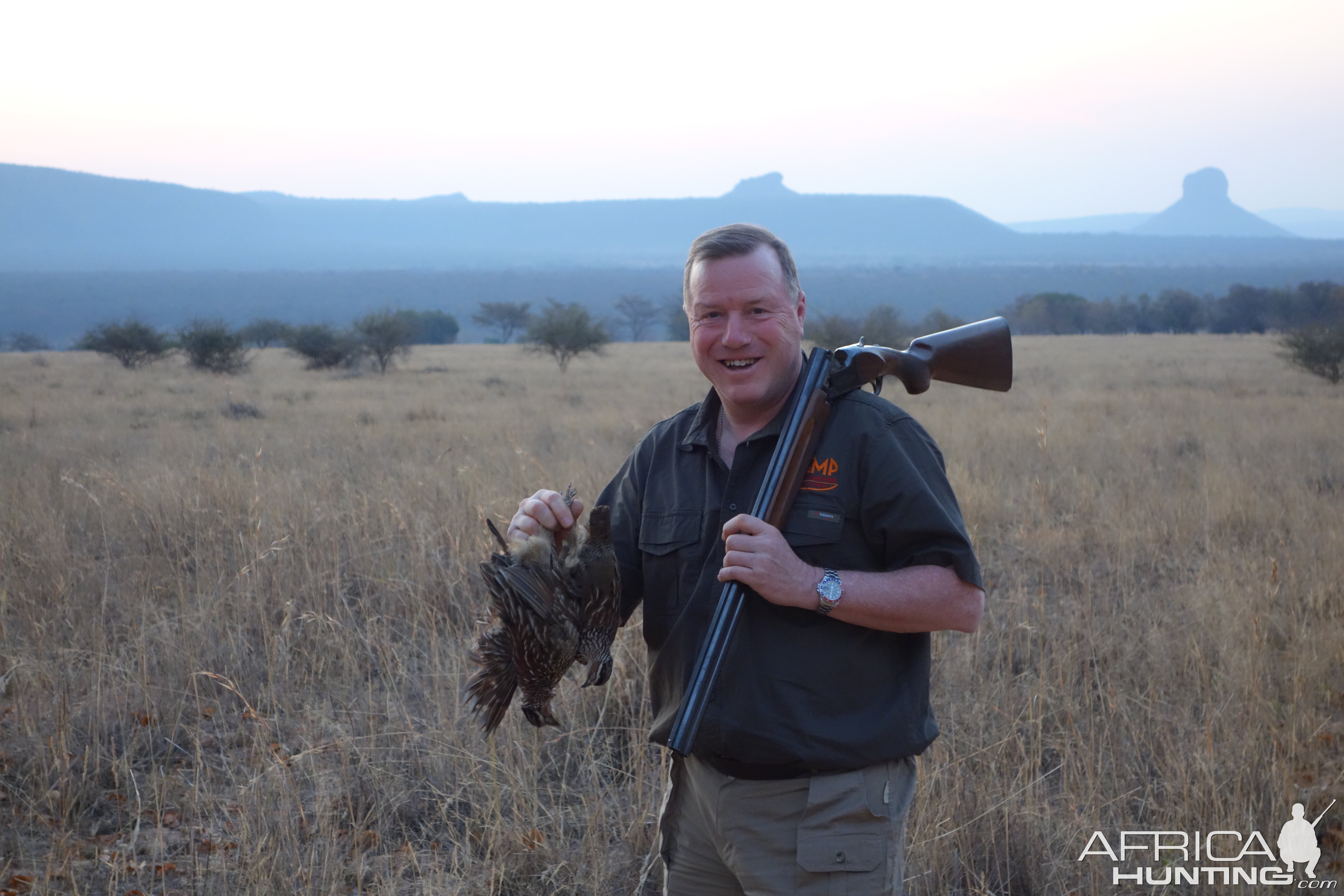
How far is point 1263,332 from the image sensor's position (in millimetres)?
47688

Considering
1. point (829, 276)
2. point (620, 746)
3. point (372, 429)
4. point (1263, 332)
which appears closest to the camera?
point (620, 746)

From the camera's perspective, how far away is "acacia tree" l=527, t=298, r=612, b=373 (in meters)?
30.8

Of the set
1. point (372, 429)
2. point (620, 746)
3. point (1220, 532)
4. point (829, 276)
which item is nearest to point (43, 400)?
point (372, 429)

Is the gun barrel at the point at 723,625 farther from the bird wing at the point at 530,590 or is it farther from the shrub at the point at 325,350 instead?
the shrub at the point at 325,350

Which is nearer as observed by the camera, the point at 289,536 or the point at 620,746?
the point at 620,746

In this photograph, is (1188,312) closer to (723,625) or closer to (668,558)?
(668,558)

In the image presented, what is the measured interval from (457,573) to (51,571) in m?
2.48

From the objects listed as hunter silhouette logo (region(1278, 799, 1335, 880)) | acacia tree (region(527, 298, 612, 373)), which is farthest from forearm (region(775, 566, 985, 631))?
acacia tree (region(527, 298, 612, 373))

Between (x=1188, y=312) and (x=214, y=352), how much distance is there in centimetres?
5519

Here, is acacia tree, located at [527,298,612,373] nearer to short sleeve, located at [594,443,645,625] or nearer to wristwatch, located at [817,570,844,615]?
short sleeve, located at [594,443,645,625]

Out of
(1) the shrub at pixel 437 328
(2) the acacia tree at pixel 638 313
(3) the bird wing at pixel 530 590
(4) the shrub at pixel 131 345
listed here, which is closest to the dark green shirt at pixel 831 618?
(3) the bird wing at pixel 530 590

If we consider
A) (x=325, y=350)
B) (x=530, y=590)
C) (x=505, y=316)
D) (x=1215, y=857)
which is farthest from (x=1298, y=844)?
(x=505, y=316)

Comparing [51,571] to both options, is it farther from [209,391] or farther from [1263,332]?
[1263,332]

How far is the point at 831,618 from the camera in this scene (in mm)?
2191
